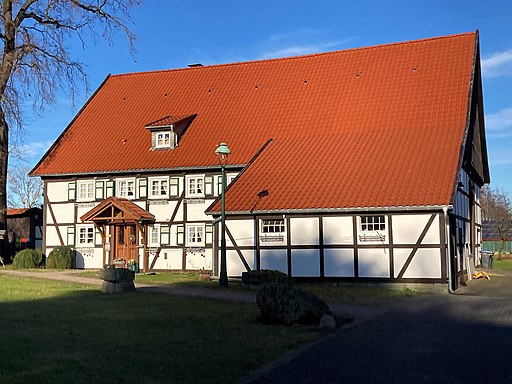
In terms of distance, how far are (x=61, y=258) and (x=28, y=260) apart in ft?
5.05

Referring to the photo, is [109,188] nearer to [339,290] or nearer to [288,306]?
[339,290]

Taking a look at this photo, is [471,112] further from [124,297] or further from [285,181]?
[124,297]

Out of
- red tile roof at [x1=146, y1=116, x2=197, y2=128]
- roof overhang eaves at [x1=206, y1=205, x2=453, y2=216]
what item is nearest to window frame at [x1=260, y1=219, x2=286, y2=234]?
roof overhang eaves at [x1=206, y1=205, x2=453, y2=216]

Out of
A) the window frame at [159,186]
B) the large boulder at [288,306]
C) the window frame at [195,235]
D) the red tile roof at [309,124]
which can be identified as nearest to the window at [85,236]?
the red tile roof at [309,124]

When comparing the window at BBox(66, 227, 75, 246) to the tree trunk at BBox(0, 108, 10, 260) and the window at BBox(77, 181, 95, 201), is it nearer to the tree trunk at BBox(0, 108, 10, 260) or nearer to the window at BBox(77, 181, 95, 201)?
the window at BBox(77, 181, 95, 201)

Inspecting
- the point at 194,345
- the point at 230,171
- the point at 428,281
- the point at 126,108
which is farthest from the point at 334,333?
the point at 126,108

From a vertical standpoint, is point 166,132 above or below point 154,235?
above

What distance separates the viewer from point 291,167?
2538 cm

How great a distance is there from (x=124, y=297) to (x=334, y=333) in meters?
6.97

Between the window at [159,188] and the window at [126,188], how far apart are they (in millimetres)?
988

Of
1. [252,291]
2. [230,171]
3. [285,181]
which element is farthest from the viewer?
[230,171]

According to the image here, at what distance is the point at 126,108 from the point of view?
3441 cm

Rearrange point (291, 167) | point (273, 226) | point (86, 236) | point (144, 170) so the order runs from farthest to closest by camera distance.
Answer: point (86, 236), point (144, 170), point (291, 167), point (273, 226)

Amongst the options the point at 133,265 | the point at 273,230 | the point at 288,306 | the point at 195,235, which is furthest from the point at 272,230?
the point at 288,306
